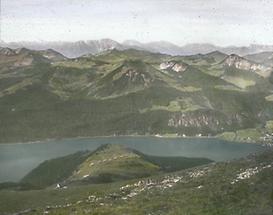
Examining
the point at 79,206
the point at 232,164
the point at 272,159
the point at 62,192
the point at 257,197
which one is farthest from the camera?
the point at 62,192

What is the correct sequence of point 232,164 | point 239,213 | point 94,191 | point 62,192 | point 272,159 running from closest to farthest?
point 239,213, point 272,159, point 232,164, point 94,191, point 62,192

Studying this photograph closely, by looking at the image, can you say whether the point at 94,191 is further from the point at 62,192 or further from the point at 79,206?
the point at 79,206

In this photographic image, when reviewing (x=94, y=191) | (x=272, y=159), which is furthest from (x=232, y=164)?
(x=94, y=191)

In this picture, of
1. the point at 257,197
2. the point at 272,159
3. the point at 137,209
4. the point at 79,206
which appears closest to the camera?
the point at 257,197

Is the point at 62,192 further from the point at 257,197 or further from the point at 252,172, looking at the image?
the point at 257,197

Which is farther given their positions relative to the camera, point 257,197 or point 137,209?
point 137,209

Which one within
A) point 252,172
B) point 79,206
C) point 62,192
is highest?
point 252,172

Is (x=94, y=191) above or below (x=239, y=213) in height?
below

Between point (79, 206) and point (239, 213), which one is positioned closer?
point (239, 213)

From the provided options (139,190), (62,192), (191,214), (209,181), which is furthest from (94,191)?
(191,214)
